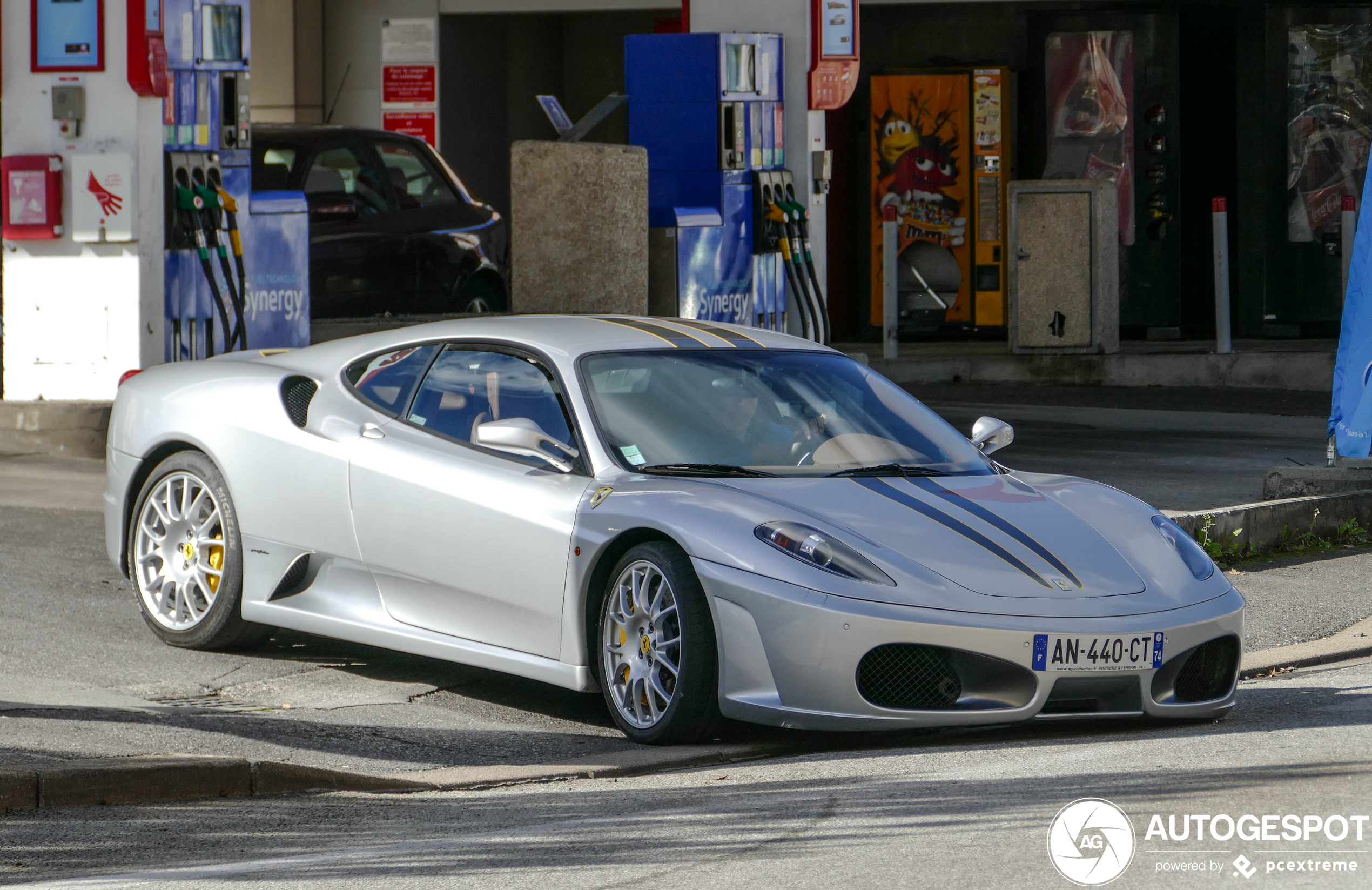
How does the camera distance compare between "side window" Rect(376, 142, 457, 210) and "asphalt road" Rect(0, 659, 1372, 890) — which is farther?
"side window" Rect(376, 142, 457, 210)

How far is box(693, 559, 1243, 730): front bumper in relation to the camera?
5762 millimetres

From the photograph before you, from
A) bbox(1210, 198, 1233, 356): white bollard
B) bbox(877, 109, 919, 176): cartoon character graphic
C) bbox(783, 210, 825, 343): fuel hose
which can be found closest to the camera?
bbox(783, 210, 825, 343): fuel hose

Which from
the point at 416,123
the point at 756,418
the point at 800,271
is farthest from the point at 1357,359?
the point at 416,123

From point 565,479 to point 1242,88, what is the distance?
14685mm

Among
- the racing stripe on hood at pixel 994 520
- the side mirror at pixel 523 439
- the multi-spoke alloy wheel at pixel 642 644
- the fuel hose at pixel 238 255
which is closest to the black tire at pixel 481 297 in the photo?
the fuel hose at pixel 238 255

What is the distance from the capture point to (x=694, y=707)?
600cm

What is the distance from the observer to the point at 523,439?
6504 millimetres

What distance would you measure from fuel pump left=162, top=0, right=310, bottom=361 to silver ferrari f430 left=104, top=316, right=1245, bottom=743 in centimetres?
432

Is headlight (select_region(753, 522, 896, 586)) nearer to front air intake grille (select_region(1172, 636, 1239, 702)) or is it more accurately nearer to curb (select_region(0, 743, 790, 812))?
curb (select_region(0, 743, 790, 812))

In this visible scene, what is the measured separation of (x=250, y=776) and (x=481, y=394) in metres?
1.79

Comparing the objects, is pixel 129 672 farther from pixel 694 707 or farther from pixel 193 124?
pixel 193 124

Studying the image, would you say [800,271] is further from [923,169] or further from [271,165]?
[923,169]

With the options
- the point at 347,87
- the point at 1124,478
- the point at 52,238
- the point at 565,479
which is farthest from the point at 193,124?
the point at 347,87

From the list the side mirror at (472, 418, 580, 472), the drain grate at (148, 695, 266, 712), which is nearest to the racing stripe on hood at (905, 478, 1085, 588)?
the side mirror at (472, 418, 580, 472)
